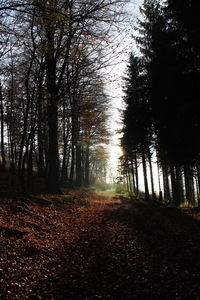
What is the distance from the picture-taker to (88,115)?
51.8 feet

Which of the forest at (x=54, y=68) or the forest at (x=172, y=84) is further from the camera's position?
the forest at (x=172, y=84)

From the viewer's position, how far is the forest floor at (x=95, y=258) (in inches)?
163

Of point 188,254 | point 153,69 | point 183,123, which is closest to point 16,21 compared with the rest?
point 188,254

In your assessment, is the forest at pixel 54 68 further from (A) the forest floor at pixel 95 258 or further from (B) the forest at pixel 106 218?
(A) the forest floor at pixel 95 258

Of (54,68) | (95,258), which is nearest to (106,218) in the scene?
(95,258)

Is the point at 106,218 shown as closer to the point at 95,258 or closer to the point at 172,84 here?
the point at 95,258

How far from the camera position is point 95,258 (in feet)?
19.1

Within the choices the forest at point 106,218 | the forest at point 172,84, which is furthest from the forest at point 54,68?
the forest at point 172,84

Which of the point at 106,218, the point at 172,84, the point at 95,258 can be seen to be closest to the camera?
the point at 95,258

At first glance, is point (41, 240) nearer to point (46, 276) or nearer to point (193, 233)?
point (46, 276)

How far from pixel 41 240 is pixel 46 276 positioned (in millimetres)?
2399

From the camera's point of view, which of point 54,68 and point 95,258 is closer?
point 95,258

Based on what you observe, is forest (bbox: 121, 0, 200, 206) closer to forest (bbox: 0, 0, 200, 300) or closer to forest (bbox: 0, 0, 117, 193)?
forest (bbox: 0, 0, 200, 300)

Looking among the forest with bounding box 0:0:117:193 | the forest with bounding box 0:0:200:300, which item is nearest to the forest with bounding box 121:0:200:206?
the forest with bounding box 0:0:200:300
